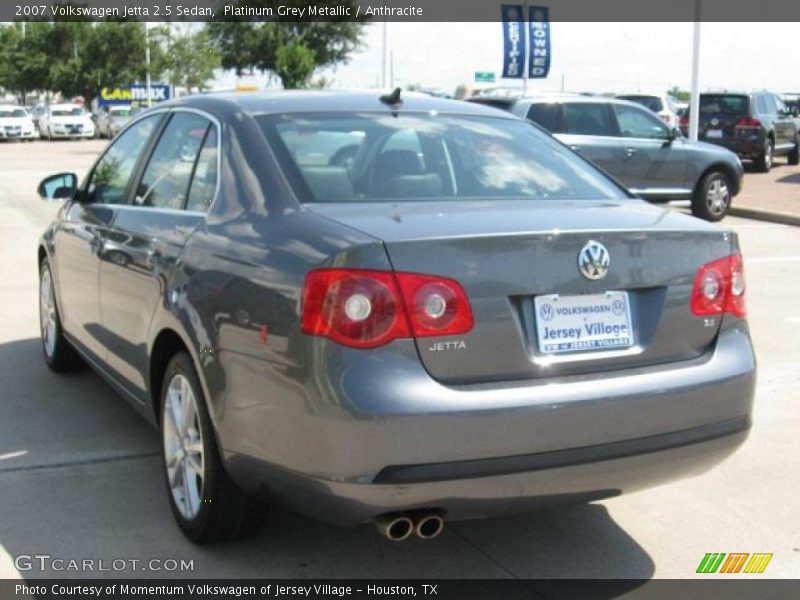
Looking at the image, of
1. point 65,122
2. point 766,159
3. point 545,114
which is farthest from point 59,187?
point 65,122

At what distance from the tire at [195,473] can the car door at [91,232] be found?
107cm

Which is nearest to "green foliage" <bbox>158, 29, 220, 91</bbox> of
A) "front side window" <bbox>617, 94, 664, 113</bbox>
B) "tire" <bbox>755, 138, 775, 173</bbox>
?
"front side window" <bbox>617, 94, 664, 113</bbox>

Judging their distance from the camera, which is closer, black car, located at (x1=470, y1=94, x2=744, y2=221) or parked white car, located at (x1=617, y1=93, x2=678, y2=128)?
black car, located at (x1=470, y1=94, x2=744, y2=221)

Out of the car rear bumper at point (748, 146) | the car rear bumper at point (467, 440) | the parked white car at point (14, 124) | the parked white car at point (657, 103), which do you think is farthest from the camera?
the parked white car at point (14, 124)

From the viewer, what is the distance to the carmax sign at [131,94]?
55125 millimetres

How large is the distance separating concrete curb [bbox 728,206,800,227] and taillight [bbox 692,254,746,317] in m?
11.2

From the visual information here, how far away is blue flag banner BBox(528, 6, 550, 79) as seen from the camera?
28188 mm

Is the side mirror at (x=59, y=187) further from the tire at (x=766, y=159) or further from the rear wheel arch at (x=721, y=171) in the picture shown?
the tire at (x=766, y=159)

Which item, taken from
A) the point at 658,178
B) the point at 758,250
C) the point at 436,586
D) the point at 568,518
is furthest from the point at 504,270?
the point at 658,178

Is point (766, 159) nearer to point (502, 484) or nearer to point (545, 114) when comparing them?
point (545, 114)

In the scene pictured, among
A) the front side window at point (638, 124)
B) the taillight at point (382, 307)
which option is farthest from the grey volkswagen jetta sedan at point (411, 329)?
the front side window at point (638, 124)

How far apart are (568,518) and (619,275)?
1.26m

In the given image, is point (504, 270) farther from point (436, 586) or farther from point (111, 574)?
point (111, 574)

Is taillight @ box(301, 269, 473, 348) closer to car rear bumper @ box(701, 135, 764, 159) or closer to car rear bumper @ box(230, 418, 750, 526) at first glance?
car rear bumper @ box(230, 418, 750, 526)
